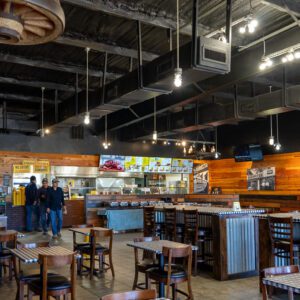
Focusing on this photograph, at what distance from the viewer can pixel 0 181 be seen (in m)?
12.6

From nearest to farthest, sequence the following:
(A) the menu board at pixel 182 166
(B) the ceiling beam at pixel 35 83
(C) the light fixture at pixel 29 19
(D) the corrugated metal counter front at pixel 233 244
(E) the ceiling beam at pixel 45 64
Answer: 1. (C) the light fixture at pixel 29 19
2. (D) the corrugated metal counter front at pixel 233 244
3. (E) the ceiling beam at pixel 45 64
4. (B) the ceiling beam at pixel 35 83
5. (A) the menu board at pixel 182 166

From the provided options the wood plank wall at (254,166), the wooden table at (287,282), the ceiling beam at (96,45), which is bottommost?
the wooden table at (287,282)

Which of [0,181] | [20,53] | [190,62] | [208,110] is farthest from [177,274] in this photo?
[0,181]

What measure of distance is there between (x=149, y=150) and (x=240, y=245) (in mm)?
9328

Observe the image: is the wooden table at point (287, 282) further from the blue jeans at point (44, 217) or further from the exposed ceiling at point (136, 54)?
the blue jeans at point (44, 217)

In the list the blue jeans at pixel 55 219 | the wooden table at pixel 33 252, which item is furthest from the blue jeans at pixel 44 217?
the wooden table at pixel 33 252

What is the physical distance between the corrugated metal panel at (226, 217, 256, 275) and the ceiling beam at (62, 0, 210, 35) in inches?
120

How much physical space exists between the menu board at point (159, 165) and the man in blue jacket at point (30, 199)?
470 cm

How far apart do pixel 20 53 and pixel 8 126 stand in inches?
223

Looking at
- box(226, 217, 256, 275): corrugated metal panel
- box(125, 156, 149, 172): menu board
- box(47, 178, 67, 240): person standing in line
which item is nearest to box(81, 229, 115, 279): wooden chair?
box(226, 217, 256, 275): corrugated metal panel

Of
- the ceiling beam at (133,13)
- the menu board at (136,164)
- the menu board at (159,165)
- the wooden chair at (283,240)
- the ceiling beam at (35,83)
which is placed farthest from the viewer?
the menu board at (159,165)

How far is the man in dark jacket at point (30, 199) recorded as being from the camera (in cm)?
1217

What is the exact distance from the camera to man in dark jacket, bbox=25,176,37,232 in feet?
39.9

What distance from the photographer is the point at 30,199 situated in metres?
12.2
